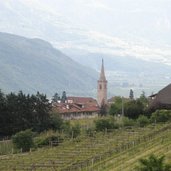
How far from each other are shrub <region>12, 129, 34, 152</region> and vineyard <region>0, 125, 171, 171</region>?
100 inches

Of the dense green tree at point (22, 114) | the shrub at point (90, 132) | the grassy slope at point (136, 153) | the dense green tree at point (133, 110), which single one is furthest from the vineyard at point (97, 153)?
the dense green tree at point (133, 110)

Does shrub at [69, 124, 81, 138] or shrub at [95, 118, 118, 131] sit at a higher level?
shrub at [95, 118, 118, 131]

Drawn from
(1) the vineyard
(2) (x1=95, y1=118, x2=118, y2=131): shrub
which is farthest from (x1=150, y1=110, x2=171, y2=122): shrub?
(1) the vineyard

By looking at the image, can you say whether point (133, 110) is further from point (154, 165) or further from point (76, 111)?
point (154, 165)

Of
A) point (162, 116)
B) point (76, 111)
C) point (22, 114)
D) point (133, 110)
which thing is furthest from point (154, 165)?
point (76, 111)

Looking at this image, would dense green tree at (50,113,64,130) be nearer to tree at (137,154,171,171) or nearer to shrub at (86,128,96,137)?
shrub at (86,128,96,137)

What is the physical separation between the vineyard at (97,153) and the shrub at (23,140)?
254cm

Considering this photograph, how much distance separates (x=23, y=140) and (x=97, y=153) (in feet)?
39.0

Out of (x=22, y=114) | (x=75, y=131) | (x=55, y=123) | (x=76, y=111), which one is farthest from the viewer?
(x=76, y=111)

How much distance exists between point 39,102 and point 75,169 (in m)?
36.9

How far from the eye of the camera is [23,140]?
56.2 meters

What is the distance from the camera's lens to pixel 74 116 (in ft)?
365

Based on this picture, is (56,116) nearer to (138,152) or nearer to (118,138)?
(118,138)

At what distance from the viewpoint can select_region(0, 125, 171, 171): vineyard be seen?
3962cm
